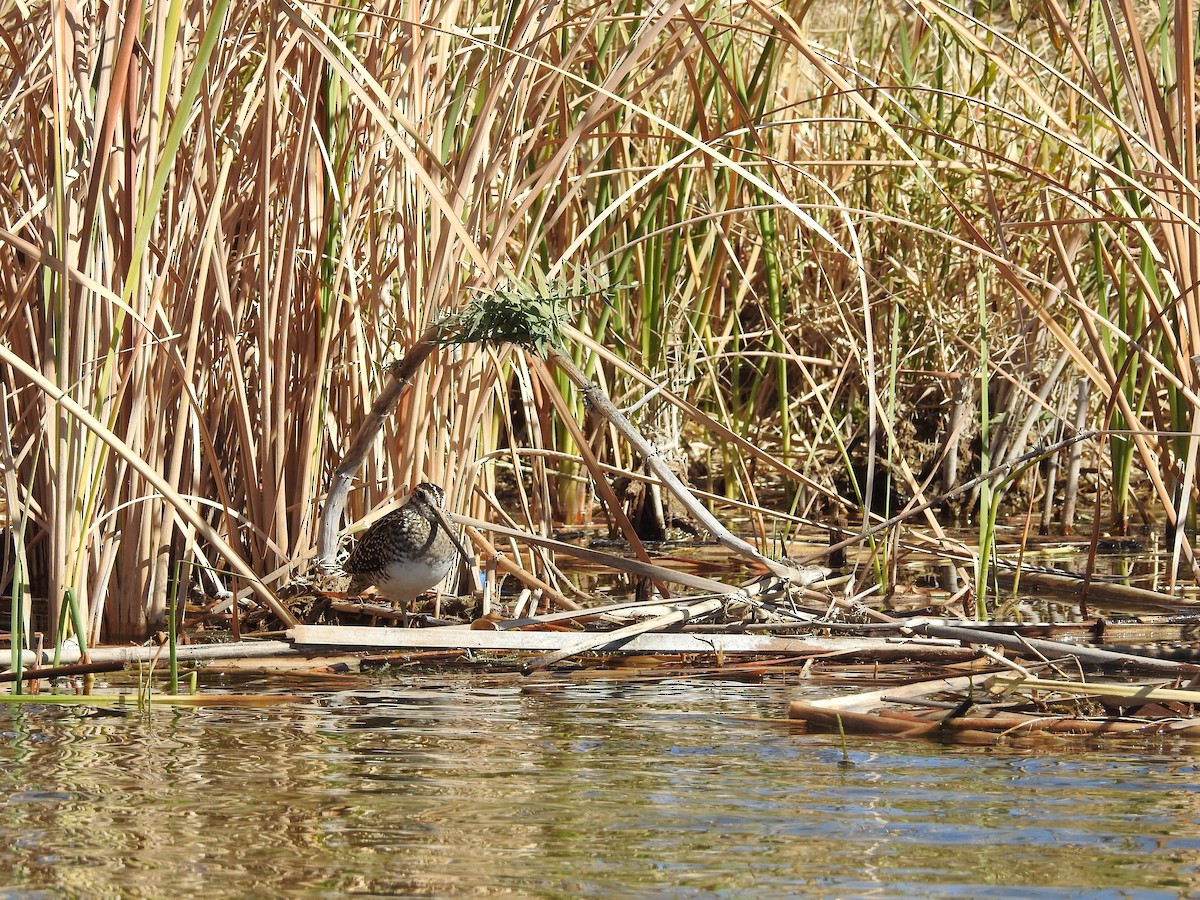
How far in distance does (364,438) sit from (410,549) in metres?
0.30

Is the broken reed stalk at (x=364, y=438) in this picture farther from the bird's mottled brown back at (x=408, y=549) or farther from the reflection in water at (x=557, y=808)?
the reflection in water at (x=557, y=808)

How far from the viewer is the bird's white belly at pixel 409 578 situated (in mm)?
4234

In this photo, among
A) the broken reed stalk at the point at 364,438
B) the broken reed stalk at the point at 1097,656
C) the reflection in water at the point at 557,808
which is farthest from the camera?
the broken reed stalk at the point at 364,438

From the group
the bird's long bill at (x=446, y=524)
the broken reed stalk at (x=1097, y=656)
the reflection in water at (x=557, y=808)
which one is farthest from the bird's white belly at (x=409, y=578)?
the broken reed stalk at (x=1097, y=656)

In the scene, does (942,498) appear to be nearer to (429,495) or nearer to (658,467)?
(658,467)

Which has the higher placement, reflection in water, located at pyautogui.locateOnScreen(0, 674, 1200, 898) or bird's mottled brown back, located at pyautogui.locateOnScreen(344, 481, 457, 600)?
bird's mottled brown back, located at pyautogui.locateOnScreen(344, 481, 457, 600)

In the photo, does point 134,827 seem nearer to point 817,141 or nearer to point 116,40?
point 116,40

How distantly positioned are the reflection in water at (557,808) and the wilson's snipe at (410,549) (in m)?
0.81

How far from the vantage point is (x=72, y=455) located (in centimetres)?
347

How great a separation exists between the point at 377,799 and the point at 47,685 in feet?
4.08

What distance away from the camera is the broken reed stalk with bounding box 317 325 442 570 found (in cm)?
383

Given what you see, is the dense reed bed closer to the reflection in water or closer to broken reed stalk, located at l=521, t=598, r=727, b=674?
broken reed stalk, located at l=521, t=598, r=727, b=674

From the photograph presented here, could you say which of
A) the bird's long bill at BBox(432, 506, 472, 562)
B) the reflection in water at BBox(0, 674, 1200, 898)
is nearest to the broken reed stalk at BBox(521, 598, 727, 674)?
the reflection in water at BBox(0, 674, 1200, 898)

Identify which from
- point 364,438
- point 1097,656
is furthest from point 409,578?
point 1097,656
